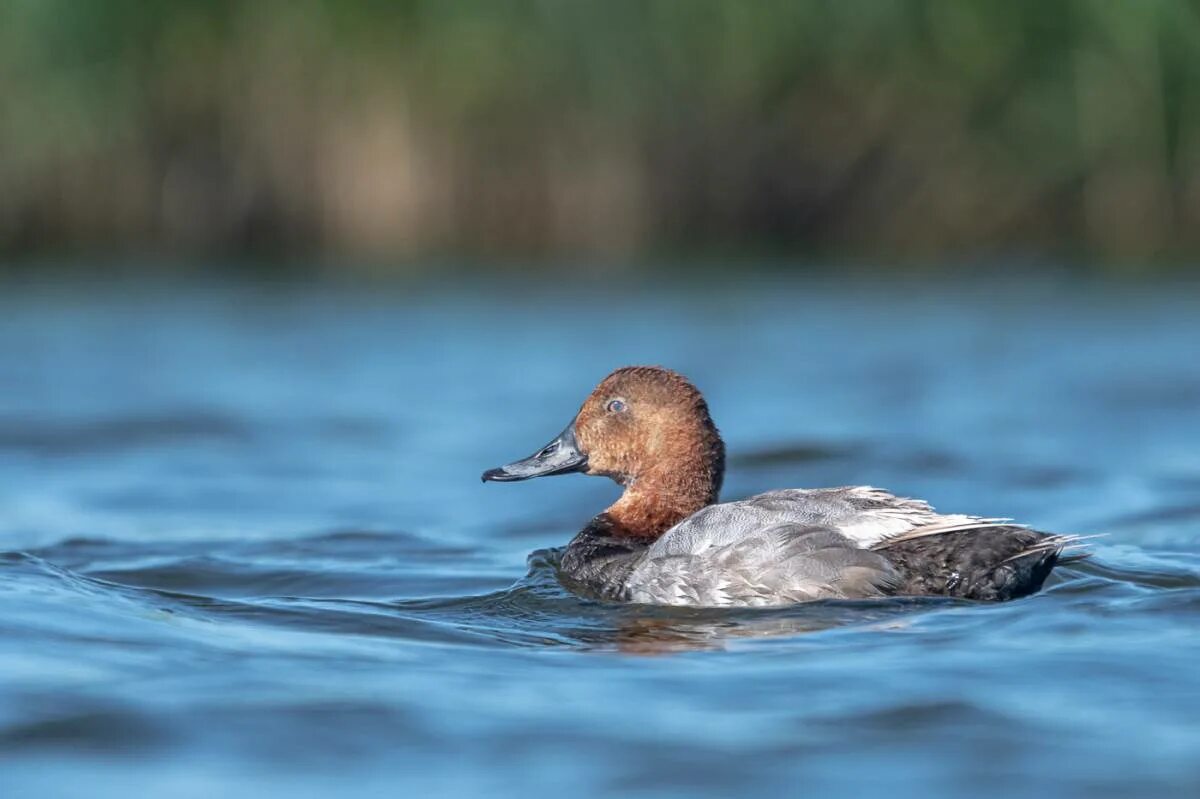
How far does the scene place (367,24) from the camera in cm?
1474

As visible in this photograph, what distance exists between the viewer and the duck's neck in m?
6.49

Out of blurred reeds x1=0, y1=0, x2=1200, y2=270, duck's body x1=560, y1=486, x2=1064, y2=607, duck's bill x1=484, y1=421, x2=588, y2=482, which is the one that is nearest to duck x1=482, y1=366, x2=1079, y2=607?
duck's body x1=560, y1=486, x2=1064, y2=607

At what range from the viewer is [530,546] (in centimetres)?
769

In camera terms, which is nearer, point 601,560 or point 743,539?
point 743,539

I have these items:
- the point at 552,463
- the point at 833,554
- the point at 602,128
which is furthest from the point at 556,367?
the point at 833,554

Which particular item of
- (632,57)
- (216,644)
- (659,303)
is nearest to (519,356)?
(659,303)

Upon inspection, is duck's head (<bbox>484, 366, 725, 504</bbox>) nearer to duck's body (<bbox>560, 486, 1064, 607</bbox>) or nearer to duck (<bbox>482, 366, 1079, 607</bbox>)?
duck (<bbox>482, 366, 1079, 607</bbox>)

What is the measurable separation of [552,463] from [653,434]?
16.7 inches

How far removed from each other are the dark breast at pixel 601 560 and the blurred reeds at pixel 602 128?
27.4 ft

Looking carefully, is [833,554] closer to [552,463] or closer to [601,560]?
[601,560]

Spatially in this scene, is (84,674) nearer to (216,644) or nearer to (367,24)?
(216,644)

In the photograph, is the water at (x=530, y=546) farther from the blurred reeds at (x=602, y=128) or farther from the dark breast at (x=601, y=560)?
the blurred reeds at (x=602, y=128)

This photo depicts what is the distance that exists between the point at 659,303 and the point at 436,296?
1.88 m

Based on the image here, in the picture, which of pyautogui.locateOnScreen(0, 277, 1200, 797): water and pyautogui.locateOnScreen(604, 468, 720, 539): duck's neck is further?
pyautogui.locateOnScreen(604, 468, 720, 539): duck's neck
